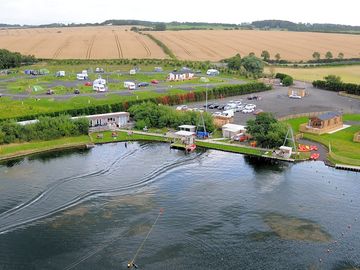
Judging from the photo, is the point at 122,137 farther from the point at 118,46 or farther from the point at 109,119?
the point at 118,46

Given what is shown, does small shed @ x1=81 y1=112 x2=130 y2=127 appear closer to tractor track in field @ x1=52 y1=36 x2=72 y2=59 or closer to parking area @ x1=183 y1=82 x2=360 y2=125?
parking area @ x1=183 y1=82 x2=360 y2=125

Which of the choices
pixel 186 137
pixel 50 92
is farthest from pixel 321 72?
pixel 186 137

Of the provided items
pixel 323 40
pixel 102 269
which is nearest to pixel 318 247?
pixel 102 269

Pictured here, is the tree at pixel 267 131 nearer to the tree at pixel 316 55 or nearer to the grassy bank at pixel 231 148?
the grassy bank at pixel 231 148

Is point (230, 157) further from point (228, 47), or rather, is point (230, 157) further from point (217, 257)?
point (228, 47)

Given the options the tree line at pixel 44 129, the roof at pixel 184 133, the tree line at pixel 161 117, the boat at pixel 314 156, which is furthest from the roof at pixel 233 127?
→ the tree line at pixel 44 129

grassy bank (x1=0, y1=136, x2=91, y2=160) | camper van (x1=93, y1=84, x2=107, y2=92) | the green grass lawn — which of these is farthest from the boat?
camper van (x1=93, y1=84, x2=107, y2=92)
